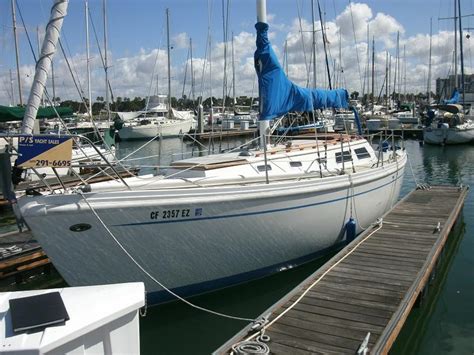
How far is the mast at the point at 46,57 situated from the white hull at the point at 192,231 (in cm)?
127

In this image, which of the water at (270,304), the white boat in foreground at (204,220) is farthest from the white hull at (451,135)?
the white boat in foreground at (204,220)

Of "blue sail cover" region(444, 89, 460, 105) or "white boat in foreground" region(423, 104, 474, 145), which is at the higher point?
"blue sail cover" region(444, 89, 460, 105)

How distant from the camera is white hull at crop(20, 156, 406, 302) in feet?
21.0

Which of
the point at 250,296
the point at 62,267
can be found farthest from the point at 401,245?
the point at 62,267

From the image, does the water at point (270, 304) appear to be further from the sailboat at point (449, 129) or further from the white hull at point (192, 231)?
the sailboat at point (449, 129)

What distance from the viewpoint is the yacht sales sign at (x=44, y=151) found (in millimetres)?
5582

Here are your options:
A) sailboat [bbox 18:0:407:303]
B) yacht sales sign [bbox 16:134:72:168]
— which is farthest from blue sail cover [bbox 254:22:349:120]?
yacht sales sign [bbox 16:134:72:168]

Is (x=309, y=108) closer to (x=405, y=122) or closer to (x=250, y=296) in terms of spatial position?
(x=250, y=296)

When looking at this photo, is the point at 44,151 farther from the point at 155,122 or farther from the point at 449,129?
the point at 155,122

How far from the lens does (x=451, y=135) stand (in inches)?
1305

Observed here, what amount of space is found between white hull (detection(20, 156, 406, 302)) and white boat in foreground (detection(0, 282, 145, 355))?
2.29 m

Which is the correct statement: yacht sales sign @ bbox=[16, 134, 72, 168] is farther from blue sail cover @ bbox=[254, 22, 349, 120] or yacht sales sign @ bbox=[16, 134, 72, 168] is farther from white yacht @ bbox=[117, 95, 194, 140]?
white yacht @ bbox=[117, 95, 194, 140]

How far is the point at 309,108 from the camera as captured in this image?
406 inches

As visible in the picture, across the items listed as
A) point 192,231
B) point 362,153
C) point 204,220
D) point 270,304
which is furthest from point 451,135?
point 192,231
